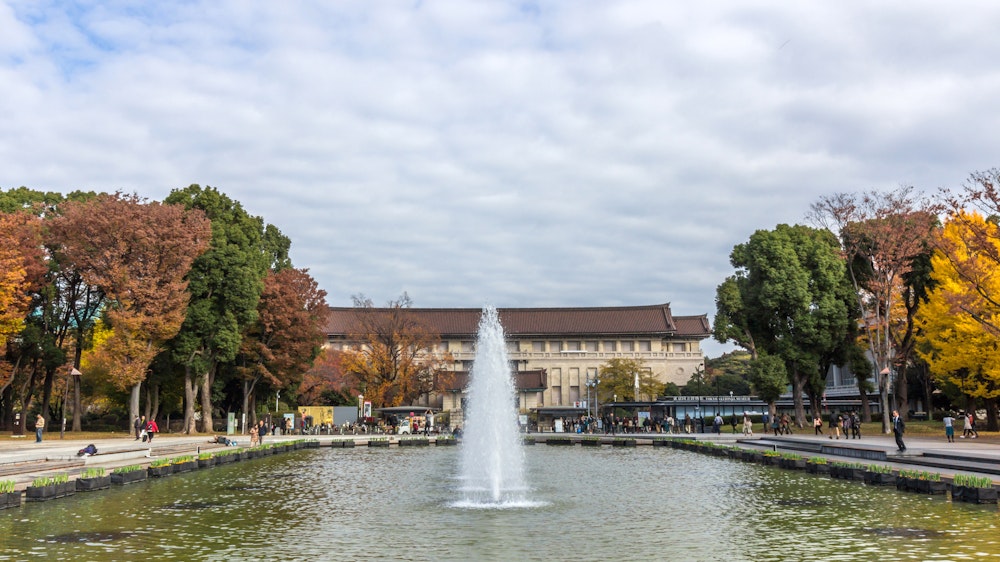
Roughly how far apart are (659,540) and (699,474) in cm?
1362

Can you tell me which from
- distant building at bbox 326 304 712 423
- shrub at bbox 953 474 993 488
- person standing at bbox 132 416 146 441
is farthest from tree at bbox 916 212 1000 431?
distant building at bbox 326 304 712 423

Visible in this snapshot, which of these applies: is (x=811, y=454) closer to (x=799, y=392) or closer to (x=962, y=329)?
(x=962, y=329)

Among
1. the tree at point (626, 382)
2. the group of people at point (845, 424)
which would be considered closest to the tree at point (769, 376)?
the group of people at point (845, 424)

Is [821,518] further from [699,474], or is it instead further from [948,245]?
[948,245]

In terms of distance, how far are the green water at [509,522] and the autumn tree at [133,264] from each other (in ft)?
76.2

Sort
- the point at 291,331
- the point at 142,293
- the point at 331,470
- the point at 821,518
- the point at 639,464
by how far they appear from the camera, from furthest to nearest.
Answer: the point at 291,331 → the point at 142,293 → the point at 639,464 → the point at 331,470 → the point at 821,518

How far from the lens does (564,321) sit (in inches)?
4154

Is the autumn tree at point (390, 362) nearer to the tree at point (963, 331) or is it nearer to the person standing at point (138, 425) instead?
the person standing at point (138, 425)

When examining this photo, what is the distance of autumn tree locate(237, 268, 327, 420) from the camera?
5744 cm

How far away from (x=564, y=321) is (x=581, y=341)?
12.8 ft

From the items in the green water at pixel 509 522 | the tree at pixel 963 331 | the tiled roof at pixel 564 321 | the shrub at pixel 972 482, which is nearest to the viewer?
the green water at pixel 509 522

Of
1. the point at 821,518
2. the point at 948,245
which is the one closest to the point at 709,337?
the point at 948,245

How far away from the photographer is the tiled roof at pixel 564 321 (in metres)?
102

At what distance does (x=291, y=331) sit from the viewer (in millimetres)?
58188
